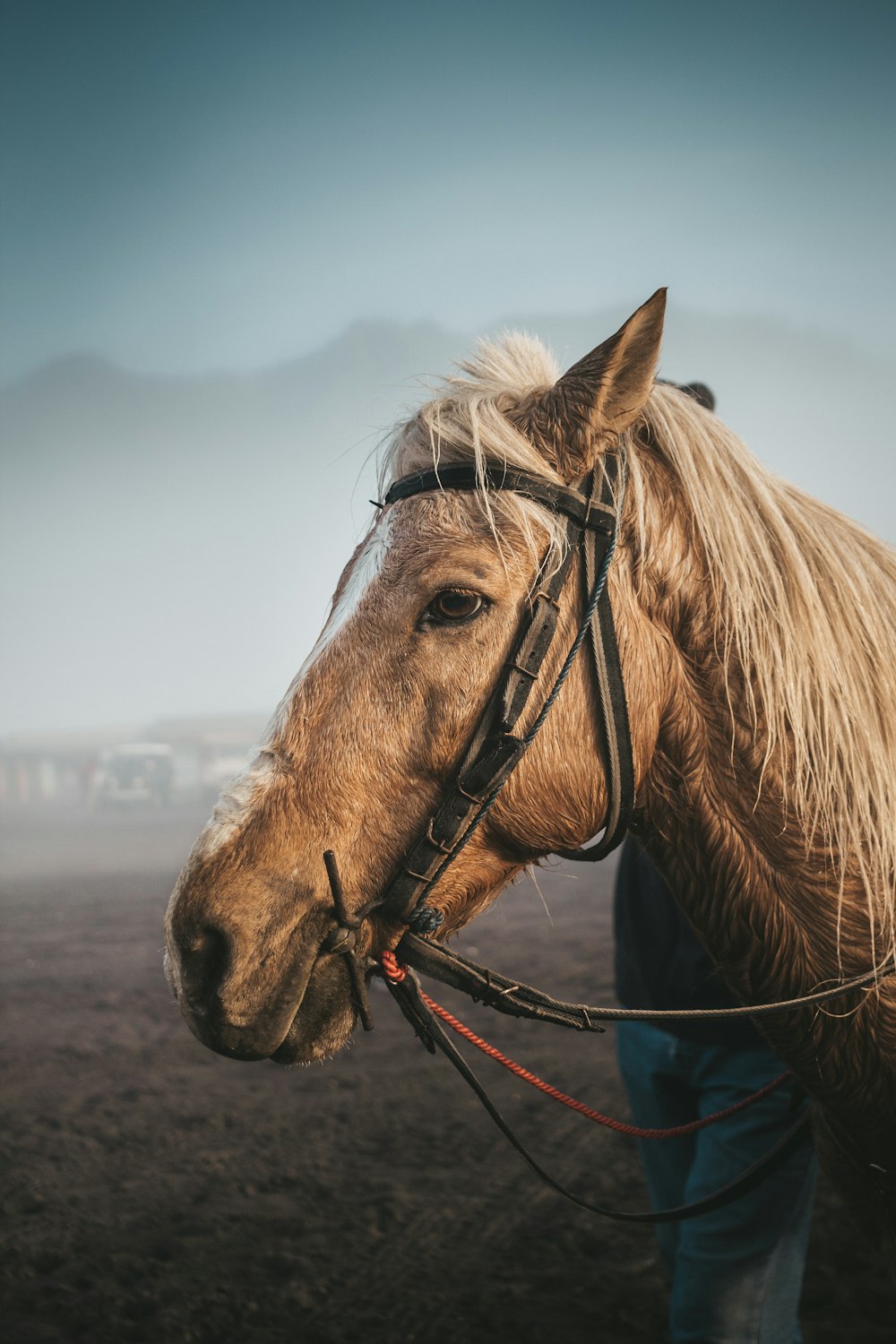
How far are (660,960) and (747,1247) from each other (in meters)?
0.83

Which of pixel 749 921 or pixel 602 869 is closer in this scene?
pixel 749 921

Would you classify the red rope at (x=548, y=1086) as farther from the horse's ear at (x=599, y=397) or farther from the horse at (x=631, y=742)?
the horse's ear at (x=599, y=397)

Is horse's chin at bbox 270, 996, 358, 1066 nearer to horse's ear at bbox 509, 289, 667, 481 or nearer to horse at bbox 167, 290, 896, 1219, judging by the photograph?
horse at bbox 167, 290, 896, 1219

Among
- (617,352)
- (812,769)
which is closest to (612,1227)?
(812,769)

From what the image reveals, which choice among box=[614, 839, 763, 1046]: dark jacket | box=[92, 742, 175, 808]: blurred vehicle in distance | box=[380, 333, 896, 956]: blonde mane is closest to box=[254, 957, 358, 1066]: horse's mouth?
box=[380, 333, 896, 956]: blonde mane

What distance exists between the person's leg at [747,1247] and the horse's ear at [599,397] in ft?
6.30

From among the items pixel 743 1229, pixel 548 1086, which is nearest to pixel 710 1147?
pixel 743 1229

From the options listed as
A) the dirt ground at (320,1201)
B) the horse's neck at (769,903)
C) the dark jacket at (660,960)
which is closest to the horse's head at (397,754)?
the horse's neck at (769,903)

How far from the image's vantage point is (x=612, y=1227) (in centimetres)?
458

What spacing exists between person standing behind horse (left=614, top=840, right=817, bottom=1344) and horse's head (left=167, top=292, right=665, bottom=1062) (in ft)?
2.71

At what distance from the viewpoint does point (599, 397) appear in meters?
1.61

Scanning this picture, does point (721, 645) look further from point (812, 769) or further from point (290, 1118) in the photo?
point (290, 1118)

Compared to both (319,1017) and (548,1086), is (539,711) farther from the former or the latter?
(548,1086)

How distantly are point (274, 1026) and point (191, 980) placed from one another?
0.56ft
